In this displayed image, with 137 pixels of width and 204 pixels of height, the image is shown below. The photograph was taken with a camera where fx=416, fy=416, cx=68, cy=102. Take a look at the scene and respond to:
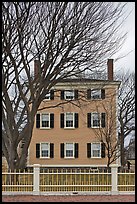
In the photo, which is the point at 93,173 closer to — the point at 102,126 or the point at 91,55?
the point at 91,55

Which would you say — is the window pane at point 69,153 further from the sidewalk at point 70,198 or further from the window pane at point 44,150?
the sidewalk at point 70,198

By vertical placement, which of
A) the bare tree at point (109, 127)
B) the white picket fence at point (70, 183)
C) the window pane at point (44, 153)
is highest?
the bare tree at point (109, 127)

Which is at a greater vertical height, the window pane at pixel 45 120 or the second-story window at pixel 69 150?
the window pane at pixel 45 120

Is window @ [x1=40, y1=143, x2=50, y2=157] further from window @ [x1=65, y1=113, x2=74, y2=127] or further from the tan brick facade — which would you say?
window @ [x1=65, y1=113, x2=74, y2=127]

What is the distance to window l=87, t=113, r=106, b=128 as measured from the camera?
34.5 metres

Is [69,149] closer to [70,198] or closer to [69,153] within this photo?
[69,153]

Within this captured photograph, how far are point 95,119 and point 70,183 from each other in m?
19.2

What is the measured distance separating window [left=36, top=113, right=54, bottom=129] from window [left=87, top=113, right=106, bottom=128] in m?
3.14

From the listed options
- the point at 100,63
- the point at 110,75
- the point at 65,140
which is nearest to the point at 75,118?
the point at 65,140

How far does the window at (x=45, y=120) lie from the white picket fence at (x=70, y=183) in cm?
1918

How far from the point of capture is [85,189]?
1608 cm

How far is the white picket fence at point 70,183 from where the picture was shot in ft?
52.1

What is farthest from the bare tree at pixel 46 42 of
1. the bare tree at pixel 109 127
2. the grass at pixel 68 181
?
the bare tree at pixel 109 127

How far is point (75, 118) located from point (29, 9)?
19.5 m
